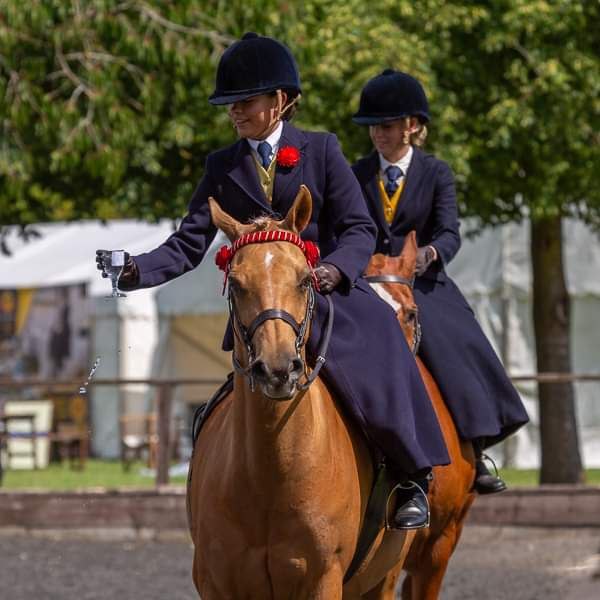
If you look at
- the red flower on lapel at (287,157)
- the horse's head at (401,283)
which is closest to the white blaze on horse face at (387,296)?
the horse's head at (401,283)

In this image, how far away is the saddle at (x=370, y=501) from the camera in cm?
582

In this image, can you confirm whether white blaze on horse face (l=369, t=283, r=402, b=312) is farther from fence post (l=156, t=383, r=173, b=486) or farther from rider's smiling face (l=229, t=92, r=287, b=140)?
fence post (l=156, t=383, r=173, b=486)

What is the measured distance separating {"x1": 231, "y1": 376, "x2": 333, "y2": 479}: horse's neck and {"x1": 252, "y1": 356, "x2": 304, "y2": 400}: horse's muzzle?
1.29 feet

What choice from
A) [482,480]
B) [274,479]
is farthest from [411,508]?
[482,480]

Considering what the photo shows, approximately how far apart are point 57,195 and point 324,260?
12.0 m

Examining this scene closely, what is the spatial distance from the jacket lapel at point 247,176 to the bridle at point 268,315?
52 centimetres

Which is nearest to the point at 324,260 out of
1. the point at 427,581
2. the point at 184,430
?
the point at 427,581

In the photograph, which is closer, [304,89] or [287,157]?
[287,157]

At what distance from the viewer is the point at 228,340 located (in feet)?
19.4

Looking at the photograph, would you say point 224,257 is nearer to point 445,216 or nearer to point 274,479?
point 274,479

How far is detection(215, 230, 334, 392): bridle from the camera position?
15.9ft

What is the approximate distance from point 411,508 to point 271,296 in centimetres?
162

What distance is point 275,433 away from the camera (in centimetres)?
525

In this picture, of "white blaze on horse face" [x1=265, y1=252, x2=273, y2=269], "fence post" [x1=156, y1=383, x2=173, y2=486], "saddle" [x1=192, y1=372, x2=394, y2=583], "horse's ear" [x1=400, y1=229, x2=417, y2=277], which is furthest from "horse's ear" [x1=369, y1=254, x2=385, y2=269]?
"fence post" [x1=156, y1=383, x2=173, y2=486]
